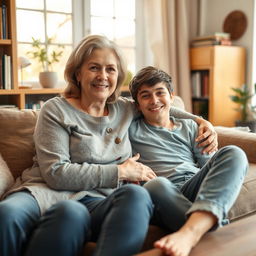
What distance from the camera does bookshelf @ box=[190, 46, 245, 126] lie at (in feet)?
11.2

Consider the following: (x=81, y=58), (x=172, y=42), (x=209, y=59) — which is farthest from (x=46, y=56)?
(x=81, y=58)

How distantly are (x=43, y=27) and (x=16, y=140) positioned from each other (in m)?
1.90

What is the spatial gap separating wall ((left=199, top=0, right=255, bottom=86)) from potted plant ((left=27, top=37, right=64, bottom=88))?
1.63 m

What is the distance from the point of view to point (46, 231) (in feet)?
3.45

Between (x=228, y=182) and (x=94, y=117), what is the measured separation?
0.59m

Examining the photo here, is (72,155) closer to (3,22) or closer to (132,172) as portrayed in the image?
(132,172)

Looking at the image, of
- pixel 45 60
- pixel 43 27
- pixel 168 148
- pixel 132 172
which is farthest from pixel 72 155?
pixel 43 27

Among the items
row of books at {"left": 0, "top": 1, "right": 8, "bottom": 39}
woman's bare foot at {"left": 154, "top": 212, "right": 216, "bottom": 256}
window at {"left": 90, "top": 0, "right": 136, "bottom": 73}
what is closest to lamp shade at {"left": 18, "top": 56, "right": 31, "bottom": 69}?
row of books at {"left": 0, "top": 1, "right": 8, "bottom": 39}

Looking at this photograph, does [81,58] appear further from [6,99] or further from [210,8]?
[210,8]

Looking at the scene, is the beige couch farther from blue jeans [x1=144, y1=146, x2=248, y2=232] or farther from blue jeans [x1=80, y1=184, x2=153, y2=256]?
blue jeans [x1=80, y1=184, x2=153, y2=256]

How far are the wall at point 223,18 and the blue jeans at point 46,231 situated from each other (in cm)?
292

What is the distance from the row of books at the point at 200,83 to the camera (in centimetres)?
356

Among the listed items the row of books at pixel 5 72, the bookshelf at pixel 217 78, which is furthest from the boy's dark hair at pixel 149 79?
the bookshelf at pixel 217 78

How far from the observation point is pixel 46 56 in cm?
310
